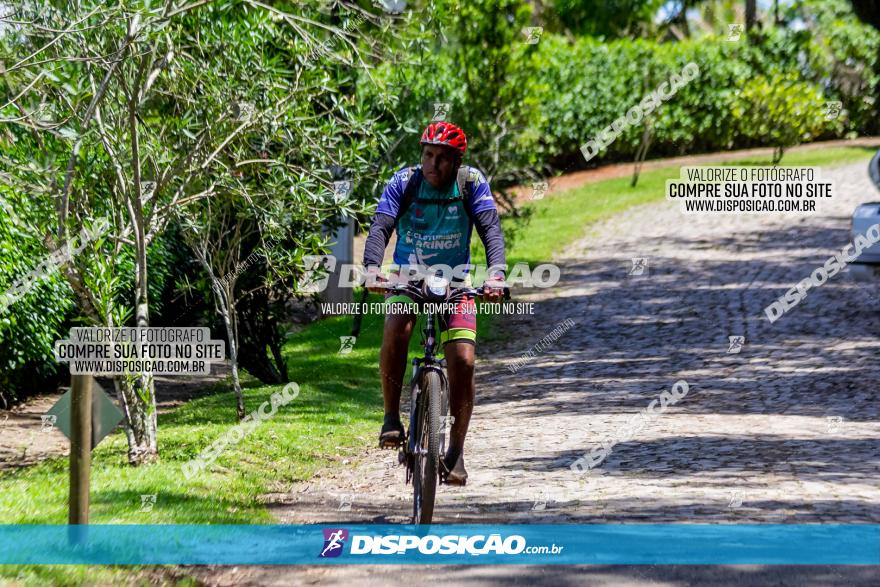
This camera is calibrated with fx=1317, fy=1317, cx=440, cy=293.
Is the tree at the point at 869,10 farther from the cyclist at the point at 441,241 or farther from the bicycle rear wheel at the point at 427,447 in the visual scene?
Result: the bicycle rear wheel at the point at 427,447

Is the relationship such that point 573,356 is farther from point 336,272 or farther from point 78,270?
point 78,270

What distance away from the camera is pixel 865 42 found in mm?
42219

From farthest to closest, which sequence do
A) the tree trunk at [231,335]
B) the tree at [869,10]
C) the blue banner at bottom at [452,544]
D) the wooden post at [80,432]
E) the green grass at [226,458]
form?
the tree at [869,10], the tree trunk at [231,335], the green grass at [226,458], the blue banner at bottom at [452,544], the wooden post at [80,432]

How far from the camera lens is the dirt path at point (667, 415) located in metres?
7.94

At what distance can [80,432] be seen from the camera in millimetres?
6457

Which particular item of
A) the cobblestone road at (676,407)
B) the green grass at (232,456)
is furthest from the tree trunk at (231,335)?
the cobblestone road at (676,407)

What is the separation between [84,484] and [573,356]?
1009cm

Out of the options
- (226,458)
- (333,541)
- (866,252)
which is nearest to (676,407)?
(226,458)

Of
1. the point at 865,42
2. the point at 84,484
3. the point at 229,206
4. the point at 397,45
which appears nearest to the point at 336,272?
the point at 229,206

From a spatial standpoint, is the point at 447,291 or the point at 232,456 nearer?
the point at 447,291

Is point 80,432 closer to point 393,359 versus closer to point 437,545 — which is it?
point 393,359

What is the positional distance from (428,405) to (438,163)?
4.44 ft

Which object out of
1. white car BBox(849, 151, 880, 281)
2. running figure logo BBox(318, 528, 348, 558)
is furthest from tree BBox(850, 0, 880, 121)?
running figure logo BBox(318, 528, 348, 558)

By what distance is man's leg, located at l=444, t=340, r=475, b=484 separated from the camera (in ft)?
23.9
